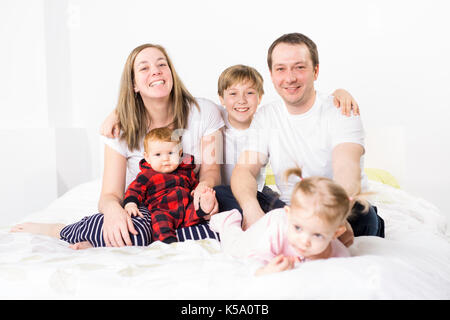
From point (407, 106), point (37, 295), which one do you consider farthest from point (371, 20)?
point (37, 295)

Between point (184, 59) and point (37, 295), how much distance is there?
4.40 feet

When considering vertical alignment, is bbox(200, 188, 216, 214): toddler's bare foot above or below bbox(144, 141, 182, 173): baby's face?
below

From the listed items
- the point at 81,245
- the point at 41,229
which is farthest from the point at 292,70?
the point at 41,229

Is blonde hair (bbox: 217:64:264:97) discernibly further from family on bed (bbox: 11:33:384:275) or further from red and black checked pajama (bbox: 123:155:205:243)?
red and black checked pajama (bbox: 123:155:205:243)

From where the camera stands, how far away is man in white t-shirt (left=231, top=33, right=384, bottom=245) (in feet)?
3.37

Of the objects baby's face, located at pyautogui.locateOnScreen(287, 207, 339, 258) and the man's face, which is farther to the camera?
the man's face

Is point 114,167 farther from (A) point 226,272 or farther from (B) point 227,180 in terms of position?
(A) point 226,272

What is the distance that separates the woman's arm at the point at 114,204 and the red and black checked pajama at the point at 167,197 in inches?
2.1

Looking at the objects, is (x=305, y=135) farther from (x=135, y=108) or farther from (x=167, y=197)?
(x=135, y=108)

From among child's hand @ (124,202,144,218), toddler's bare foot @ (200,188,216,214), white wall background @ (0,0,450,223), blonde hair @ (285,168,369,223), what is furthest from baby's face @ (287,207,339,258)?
white wall background @ (0,0,450,223)

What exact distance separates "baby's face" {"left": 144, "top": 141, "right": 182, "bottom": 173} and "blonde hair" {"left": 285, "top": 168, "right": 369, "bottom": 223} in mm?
524

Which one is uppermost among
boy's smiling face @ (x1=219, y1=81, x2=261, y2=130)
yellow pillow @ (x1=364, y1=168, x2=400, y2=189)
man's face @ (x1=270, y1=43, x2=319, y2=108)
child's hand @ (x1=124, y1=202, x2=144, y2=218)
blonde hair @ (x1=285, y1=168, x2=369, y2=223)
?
man's face @ (x1=270, y1=43, x2=319, y2=108)

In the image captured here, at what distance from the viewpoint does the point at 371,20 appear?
1.97 metres

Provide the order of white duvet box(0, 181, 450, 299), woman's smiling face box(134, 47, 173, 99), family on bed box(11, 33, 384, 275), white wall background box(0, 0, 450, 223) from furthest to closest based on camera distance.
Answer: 1. white wall background box(0, 0, 450, 223)
2. woman's smiling face box(134, 47, 173, 99)
3. family on bed box(11, 33, 384, 275)
4. white duvet box(0, 181, 450, 299)
